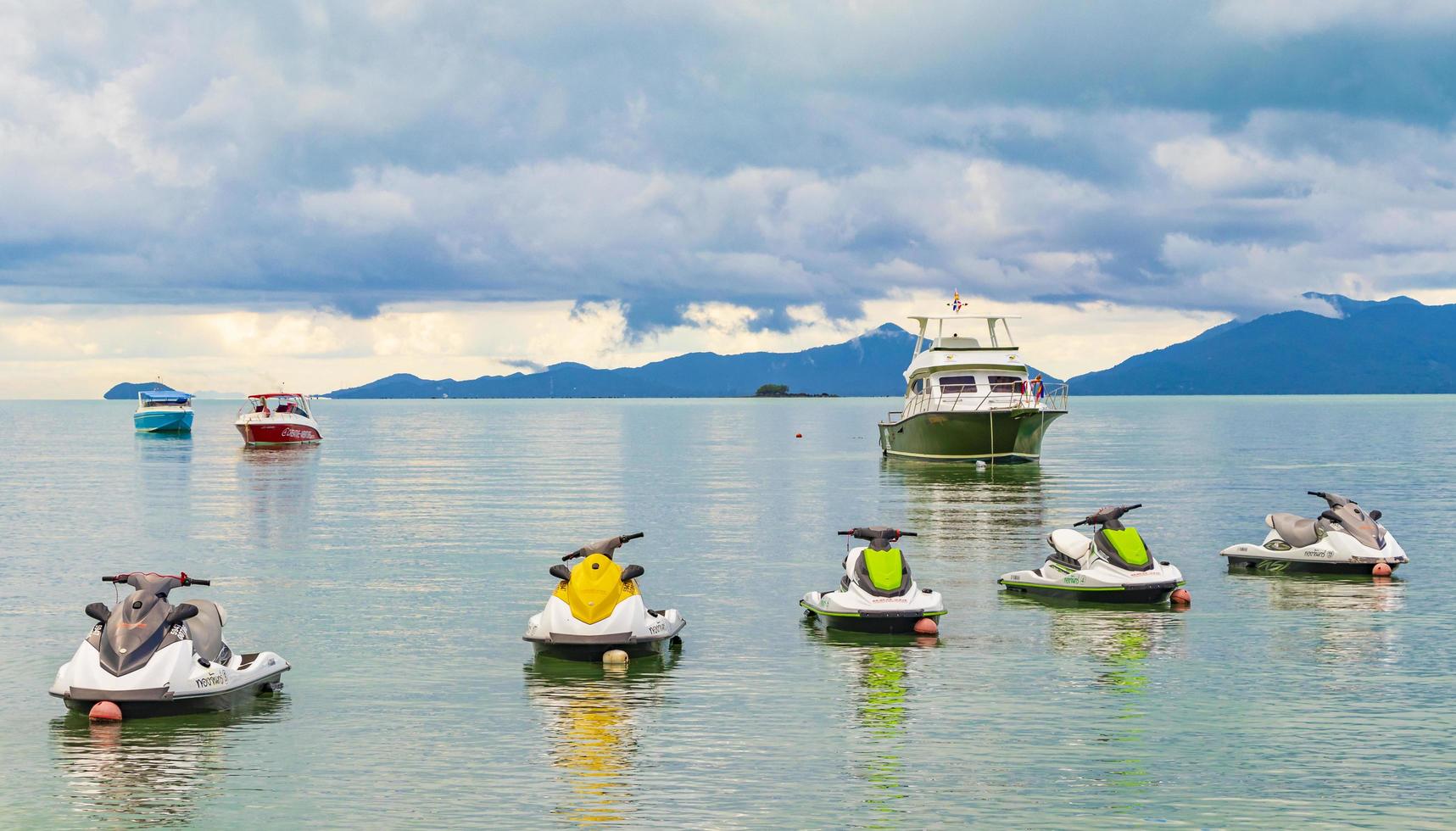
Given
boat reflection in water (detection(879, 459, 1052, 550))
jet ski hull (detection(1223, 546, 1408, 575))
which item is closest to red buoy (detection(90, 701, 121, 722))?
jet ski hull (detection(1223, 546, 1408, 575))

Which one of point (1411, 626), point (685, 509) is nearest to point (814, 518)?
point (685, 509)

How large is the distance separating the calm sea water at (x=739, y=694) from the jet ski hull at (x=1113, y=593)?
584 mm

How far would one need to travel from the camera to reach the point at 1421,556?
120ft

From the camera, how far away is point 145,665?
17594 millimetres

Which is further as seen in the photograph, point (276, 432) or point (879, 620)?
point (276, 432)

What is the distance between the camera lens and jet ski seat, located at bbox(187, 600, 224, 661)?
18.8 metres

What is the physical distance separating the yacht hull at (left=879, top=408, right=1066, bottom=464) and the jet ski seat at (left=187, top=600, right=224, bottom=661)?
5776 cm

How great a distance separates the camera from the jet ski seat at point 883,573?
23703 mm

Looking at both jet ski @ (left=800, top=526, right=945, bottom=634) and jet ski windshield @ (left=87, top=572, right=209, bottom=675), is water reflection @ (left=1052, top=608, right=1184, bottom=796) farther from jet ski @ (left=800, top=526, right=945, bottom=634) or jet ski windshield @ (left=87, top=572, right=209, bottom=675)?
jet ski windshield @ (left=87, top=572, right=209, bottom=675)

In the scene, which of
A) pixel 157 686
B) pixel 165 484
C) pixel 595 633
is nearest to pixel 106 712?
pixel 157 686

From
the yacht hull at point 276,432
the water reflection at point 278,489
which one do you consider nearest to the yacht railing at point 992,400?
the water reflection at point 278,489

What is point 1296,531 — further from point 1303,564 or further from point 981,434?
point 981,434

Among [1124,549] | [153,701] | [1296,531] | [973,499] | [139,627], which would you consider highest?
[973,499]

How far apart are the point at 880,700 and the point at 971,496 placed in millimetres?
39058
